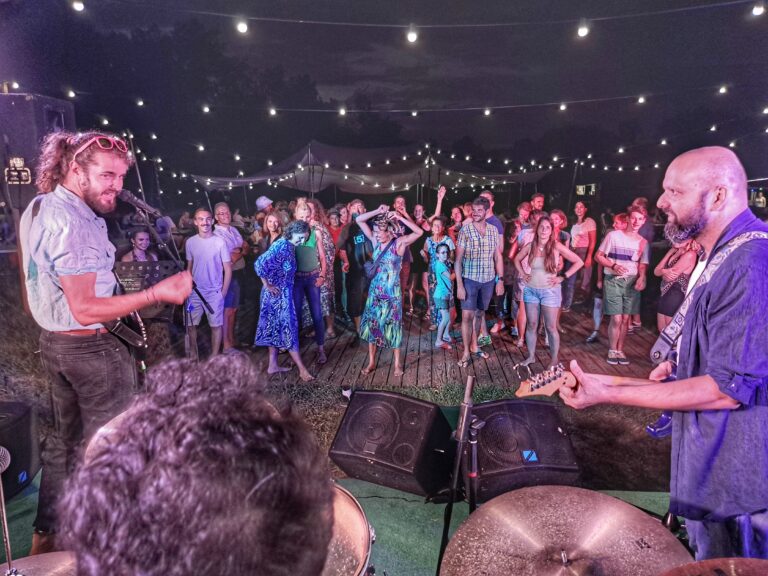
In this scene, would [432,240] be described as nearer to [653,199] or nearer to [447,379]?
[447,379]

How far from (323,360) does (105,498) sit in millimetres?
5141

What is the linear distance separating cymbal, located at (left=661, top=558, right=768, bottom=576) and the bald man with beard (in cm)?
54

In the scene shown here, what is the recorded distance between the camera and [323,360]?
18.3 feet

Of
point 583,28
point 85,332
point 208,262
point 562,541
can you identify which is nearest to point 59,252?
point 85,332

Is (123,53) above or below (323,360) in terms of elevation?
above

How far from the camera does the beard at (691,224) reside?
1845mm

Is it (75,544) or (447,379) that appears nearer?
(75,544)

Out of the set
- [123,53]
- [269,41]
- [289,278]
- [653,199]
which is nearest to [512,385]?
[289,278]

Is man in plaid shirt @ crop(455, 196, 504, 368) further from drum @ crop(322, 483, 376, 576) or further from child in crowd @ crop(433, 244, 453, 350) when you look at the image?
drum @ crop(322, 483, 376, 576)

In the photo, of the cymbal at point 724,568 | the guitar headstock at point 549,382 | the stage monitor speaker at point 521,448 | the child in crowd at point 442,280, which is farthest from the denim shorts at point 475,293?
the cymbal at point 724,568

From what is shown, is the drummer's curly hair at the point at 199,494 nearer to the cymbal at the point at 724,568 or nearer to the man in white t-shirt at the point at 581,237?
the cymbal at the point at 724,568

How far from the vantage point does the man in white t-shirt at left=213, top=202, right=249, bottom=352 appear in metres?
5.42

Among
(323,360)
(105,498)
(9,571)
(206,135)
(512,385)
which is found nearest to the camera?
(105,498)

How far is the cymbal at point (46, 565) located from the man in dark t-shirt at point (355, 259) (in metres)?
5.22
